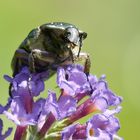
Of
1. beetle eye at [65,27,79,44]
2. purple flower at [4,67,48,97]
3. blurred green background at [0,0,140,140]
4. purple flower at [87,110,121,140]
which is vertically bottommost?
blurred green background at [0,0,140,140]

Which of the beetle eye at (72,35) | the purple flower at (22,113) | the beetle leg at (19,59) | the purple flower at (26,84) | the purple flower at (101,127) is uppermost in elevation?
the beetle eye at (72,35)

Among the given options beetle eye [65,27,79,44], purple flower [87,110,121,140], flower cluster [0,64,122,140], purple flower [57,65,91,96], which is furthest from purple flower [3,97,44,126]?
beetle eye [65,27,79,44]

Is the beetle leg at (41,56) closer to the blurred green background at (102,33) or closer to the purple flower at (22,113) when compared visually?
→ the purple flower at (22,113)

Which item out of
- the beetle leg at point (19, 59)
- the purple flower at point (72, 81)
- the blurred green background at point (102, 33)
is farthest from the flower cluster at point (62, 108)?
the blurred green background at point (102, 33)

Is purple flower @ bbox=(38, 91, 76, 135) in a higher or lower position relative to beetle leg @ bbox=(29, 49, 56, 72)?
lower

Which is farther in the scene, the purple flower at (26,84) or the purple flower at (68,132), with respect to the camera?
the purple flower at (26,84)

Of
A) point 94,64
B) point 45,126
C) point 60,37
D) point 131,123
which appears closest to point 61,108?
point 45,126

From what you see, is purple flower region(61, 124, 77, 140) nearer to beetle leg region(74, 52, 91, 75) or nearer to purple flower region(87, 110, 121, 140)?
purple flower region(87, 110, 121, 140)
